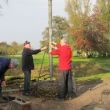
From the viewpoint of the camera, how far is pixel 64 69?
14.6 metres

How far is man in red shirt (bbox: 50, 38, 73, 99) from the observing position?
14547 millimetres

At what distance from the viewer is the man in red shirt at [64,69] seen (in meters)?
14.5

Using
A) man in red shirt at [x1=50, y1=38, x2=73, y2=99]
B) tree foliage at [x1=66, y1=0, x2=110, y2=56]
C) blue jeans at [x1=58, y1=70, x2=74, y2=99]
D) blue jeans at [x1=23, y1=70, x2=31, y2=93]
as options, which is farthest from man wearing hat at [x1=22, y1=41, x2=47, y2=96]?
tree foliage at [x1=66, y1=0, x2=110, y2=56]

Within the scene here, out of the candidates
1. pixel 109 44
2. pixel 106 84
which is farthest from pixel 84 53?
pixel 106 84

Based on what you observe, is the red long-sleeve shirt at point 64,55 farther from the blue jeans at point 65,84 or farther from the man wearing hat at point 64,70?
the blue jeans at point 65,84

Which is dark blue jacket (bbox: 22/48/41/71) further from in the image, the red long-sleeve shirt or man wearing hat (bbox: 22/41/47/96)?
the red long-sleeve shirt

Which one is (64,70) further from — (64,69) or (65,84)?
(65,84)

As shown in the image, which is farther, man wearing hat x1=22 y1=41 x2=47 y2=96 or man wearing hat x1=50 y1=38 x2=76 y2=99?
man wearing hat x1=22 y1=41 x2=47 y2=96

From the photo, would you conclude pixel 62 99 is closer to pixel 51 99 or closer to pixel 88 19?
pixel 51 99

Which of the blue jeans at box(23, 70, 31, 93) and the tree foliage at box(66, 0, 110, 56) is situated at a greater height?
the tree foliage at box(66, 0, 110, 56)

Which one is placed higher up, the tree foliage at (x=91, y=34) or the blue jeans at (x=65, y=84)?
the tree foliage at (x=91, y=34)

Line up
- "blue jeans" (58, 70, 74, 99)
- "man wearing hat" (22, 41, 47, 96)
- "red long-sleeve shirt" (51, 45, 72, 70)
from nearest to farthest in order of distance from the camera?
"red long-sleeve shirt" (51, 45, 72, 70)
"blue jeans" (58, 70, 74, 99)
"man wearing hat" (22, 41, 47, 96)

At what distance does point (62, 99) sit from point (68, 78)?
82 cm

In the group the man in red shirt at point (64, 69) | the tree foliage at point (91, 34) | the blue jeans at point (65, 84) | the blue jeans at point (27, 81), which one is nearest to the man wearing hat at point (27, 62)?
the blue jeans at point (27, 81)
